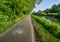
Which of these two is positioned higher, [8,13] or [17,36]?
[17,36]

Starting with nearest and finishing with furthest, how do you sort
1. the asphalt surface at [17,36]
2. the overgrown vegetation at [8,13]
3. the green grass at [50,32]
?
the asphalt surface at [17,36] → the green grass at [50,32] → the overgrown vegetation at [8,13]

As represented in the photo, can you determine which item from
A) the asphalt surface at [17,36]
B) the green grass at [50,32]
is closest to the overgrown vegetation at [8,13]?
the asphalt surface at [17,36]

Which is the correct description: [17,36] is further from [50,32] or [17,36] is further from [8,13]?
[8,13]

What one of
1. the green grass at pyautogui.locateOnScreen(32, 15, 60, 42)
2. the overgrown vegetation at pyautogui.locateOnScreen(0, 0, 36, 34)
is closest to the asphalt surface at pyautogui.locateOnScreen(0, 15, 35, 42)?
the green grass at pyautogui.locateOnScreen(32, 15, 60, 42)

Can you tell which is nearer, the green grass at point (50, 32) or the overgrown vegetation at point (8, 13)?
the green grass at point (50, 32)

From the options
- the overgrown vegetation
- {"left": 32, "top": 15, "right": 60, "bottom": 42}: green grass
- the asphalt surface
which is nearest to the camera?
the asphalt surface

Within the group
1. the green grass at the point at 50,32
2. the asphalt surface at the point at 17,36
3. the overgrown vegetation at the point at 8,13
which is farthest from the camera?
the overgrown vegetation at the point at 8,13

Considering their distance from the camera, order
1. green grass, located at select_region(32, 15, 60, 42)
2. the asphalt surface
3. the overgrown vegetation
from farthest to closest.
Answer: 1. the overgrown vegetation
2. green grass, located at select_region(32, 15, 60, 42)
3. the asphalt surface

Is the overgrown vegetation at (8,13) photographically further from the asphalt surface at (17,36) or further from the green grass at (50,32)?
the green grass at (50,32)

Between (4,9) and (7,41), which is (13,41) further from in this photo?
(4,9)

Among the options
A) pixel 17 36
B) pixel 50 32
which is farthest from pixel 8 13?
pixel 17 36

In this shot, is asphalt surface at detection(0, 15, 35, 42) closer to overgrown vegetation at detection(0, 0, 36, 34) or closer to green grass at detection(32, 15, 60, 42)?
green grass at detection(32, 15, 60, 42)

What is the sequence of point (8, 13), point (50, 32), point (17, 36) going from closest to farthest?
1. point (17, 36)
2. point (50, 32)
3. point (8, 13)

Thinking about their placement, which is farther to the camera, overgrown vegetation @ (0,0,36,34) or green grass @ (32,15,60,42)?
overgrown vegetation @ (0,0,36,34)
